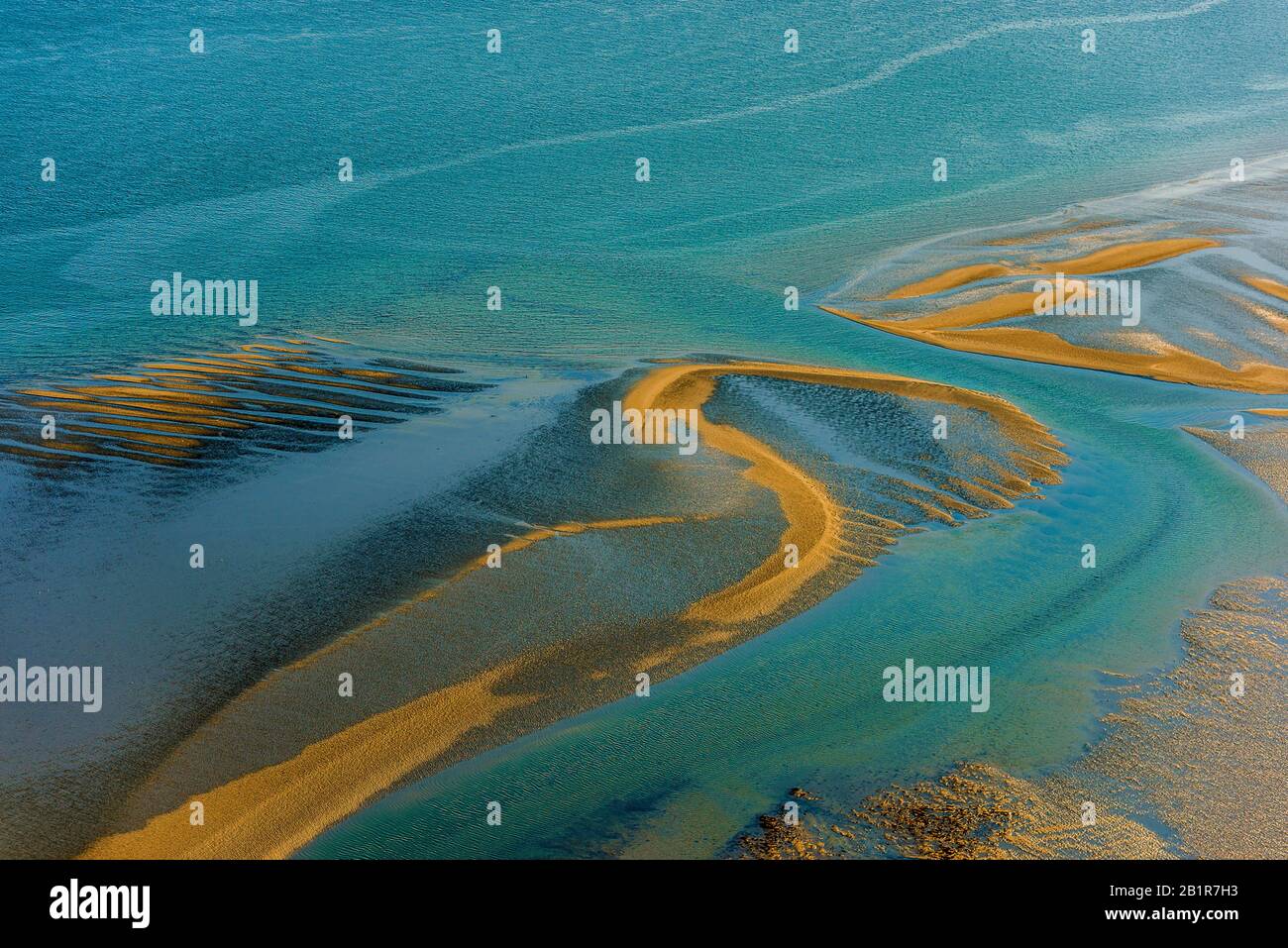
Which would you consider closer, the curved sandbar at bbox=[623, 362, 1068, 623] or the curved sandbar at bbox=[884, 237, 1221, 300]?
the curved sandbar at bbox=[623, 362, 1068, 623]

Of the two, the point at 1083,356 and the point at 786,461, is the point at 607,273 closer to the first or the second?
the point at 786,461

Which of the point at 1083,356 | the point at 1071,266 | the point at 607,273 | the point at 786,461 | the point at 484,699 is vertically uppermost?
the point at 607,273

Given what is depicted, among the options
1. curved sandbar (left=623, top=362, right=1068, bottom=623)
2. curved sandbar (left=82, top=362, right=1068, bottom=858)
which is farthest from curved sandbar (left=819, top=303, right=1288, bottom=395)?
curved sandbar (left=82, top=362, right=1068, bottom=858)

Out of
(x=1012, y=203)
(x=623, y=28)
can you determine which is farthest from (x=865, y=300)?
(x=623, y=28)

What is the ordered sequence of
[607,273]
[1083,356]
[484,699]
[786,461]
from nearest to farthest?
[484,699] < [786,461] < [1083,356] < [607,273]

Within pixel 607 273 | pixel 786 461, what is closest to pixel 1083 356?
pixel 786 461

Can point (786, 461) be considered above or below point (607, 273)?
below

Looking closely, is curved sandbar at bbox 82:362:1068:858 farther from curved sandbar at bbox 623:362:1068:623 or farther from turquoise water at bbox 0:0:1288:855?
turquoise water at bbox 0:0:1288:855

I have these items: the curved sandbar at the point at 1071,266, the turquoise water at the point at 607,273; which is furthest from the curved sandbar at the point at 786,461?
the curved sandbar at the point at 1071,266
